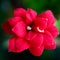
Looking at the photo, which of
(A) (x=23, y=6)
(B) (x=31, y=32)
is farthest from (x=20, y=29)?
(A) (x=23, y=6)

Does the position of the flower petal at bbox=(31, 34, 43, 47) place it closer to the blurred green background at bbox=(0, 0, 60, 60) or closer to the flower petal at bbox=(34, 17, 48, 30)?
the flower petal at bbox=(34, 17, 48, 30)

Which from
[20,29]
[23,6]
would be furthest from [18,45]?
[23,6]

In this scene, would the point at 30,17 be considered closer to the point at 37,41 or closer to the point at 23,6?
the point at 37,41

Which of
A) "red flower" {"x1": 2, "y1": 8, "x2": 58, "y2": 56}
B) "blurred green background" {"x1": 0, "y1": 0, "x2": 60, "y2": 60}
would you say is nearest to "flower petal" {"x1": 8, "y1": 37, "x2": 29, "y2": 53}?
"red flower" {"x1": 2, "y1": 8, "x2": 58, "y2": 56}

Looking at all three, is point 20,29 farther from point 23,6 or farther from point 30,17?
point 23,6

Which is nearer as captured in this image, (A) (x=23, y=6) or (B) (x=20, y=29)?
(B) (x=20, y=29)

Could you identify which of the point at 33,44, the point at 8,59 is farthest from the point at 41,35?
the point at 8,59

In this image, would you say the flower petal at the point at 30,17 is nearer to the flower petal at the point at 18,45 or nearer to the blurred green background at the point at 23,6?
the flower petal at the point at 18,45
